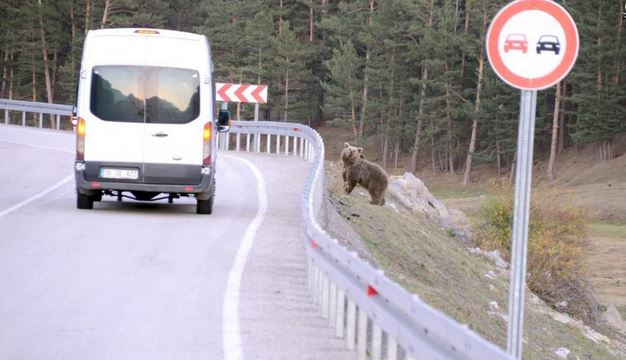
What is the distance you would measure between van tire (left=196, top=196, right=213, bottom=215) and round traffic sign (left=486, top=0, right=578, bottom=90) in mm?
11554

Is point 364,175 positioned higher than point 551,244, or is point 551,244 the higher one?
point 364,175

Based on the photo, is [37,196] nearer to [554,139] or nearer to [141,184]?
[141,184]

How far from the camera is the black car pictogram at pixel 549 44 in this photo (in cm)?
782

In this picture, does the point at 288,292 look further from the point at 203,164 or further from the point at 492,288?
the point at 492,288

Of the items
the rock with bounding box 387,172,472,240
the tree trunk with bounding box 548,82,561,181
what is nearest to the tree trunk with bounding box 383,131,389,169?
the tree trunk with bounding box 548,82,561,181

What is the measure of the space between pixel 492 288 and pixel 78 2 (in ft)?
198

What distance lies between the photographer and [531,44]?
7.91 metres

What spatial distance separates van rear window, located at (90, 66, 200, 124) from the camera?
59.4 ft

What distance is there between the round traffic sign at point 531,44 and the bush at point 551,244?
2469 cm

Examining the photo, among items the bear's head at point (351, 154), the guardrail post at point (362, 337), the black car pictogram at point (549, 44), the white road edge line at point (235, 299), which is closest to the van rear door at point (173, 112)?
the white road edge line at point (235, 299)

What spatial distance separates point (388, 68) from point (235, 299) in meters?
64.9

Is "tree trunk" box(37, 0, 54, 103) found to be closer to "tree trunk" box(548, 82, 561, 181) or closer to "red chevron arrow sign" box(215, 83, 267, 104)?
"tree trunk" box(548, 82, 561, 181)

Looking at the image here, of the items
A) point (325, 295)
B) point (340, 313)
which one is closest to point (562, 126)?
point (325, 295)

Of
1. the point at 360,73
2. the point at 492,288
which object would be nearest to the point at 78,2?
the point at 360,73
